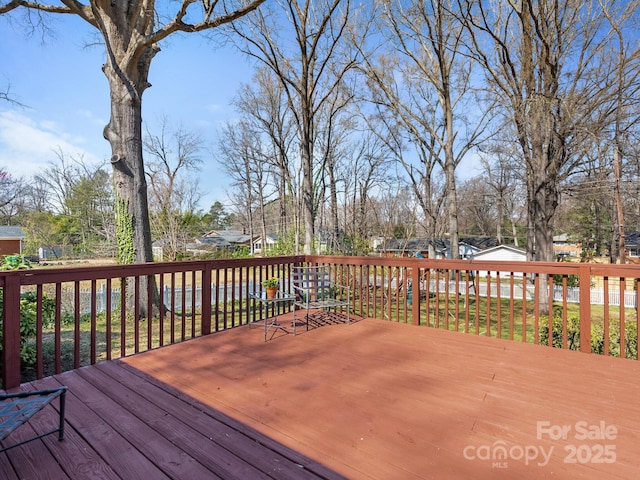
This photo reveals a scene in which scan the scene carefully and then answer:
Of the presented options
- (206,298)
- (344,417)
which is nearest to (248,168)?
(206,298)

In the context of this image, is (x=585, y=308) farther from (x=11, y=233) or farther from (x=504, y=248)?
(x=504, y=248)

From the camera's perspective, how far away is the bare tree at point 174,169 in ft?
58.7

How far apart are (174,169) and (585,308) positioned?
20.7m

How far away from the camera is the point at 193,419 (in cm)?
192

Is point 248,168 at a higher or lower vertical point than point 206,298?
higher

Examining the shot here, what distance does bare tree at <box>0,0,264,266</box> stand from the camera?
5.39 meters

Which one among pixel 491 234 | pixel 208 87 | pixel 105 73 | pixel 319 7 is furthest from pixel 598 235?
pixel 105 73

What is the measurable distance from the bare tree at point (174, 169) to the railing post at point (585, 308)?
15.9 metres

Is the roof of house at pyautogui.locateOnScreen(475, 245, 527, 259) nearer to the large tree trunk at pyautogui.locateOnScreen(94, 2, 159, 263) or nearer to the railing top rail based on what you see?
the large tree trunk at pyautogui.locateOnScreen(94, 2, 159, 263)

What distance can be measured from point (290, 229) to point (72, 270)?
9.73 metres

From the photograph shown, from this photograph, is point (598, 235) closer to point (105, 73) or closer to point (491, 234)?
point (491, 234)

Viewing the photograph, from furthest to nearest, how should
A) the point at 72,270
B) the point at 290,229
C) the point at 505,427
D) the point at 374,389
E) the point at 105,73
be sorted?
the point at 290,229
the point at 105,73
the point at 72,270
the point at 374,389
the point at 505,427

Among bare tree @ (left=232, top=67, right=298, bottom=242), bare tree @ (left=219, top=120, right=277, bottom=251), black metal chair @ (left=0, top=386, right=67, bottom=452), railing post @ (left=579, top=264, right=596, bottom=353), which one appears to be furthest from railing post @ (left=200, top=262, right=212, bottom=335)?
bare tree @ (left=219, top=120, right=277, bottom=251)

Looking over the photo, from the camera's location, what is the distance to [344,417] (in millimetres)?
1934
